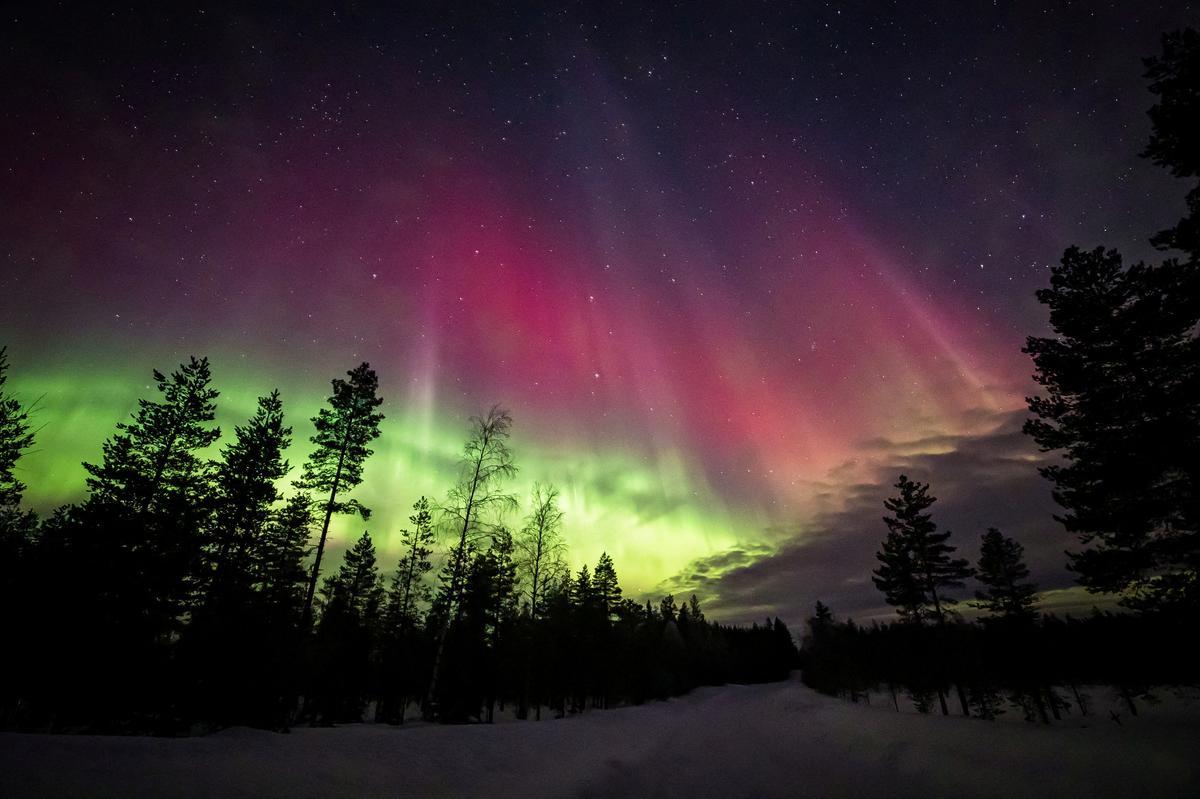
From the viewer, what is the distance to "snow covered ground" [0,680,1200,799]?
6.48 meters

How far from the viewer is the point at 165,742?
778cm

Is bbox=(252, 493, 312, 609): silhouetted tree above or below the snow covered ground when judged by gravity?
above

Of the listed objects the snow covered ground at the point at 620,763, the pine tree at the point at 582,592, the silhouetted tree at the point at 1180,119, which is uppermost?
the silhouetted tree at the point at 1180,119

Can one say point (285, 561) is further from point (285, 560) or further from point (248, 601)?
point (248, 601)

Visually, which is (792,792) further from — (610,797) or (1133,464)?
(1133,464)

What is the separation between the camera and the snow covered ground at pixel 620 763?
6.48 metres

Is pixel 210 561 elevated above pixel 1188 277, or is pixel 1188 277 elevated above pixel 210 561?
pixel 1188 277

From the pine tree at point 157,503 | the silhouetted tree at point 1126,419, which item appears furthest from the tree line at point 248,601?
the silhouetted tree at point 1126,419

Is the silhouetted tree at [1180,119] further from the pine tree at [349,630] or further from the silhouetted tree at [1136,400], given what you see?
the pine tree at [349,630]

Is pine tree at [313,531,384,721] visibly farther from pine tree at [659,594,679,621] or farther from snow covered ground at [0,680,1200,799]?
pine tree at [659,594,679,621]

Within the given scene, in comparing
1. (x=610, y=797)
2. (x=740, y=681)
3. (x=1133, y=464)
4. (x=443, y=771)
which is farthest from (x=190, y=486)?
(x=740, y=681)

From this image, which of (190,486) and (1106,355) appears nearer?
(1106,355)

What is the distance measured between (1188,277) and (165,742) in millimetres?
26034

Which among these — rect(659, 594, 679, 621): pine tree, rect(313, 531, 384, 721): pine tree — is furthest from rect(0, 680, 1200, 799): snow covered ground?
rect(659, 594, 679, 621): pine tree
